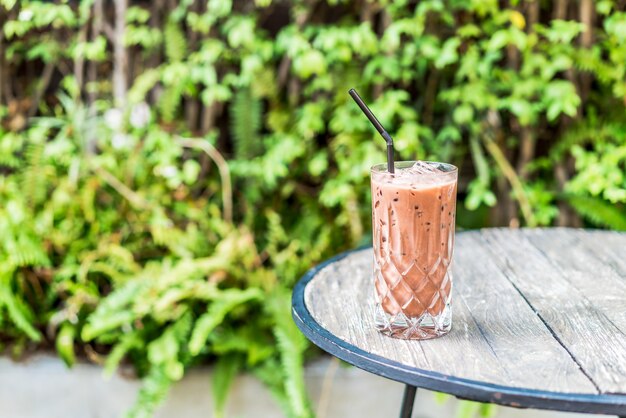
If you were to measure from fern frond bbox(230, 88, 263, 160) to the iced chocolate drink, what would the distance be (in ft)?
6.05

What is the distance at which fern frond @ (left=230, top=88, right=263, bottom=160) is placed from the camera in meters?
3.04

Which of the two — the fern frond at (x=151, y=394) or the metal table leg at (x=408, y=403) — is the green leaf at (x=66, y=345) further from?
the metal table leg at (x=408, y=403)

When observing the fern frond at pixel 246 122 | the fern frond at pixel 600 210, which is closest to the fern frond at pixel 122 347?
the fern frond at pixel 246 122

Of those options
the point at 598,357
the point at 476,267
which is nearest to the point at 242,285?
the point at 476,267

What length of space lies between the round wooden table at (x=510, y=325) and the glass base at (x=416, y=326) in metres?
0.02

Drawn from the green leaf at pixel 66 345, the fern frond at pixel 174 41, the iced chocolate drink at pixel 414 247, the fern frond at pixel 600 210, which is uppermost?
the fern frond at pixel 174 41

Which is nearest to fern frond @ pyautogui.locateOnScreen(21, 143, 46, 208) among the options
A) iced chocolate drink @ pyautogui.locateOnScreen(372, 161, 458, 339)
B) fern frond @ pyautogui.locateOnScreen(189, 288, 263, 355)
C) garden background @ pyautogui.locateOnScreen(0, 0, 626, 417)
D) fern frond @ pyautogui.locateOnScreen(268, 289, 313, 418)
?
garden background @ pyautogui.locateOnScreen(0, 0, 626, 417)

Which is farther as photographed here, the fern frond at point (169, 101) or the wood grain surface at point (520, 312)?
the fern frond at point (169, 101)

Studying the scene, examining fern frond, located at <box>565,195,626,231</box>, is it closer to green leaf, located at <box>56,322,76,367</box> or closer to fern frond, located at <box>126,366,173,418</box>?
fern frond, located at <box>126,366,173,418</box>

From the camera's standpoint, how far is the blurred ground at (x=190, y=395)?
2.54 meters

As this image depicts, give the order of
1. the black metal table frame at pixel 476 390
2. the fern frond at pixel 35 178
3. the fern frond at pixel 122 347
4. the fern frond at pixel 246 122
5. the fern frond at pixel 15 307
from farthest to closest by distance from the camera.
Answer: the fern frond at pixel 246 122
the fern frond at pixel 35 178
the fern frond at pixel 15 307
the fern frond at pixel 122 347
the black metal table frame at pixel 476 390

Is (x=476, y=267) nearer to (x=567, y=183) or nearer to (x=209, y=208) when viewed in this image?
(x=567, y=183)

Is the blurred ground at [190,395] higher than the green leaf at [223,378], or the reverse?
the green leaf at [223,378]

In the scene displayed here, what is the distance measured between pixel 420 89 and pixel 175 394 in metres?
1.60
